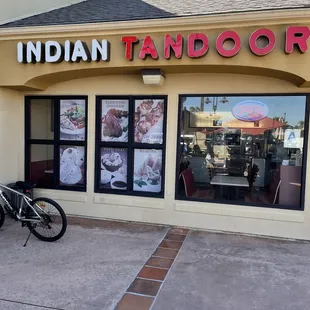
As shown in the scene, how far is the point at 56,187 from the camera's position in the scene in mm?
6035

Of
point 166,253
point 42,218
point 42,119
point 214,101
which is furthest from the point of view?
point 42,119

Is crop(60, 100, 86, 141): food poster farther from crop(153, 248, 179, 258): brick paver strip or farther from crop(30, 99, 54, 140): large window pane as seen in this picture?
crop(153, 248, 179, 258): brick paver strip

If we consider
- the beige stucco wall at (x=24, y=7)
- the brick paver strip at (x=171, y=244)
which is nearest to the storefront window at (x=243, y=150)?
the brick paver strip at (x=171, y=244)

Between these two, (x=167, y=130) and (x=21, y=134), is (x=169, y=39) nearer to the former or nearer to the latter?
(x=167, y=130)

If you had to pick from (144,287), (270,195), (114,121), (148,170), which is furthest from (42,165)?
(270,195)

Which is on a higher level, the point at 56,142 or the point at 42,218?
the point at 56,142

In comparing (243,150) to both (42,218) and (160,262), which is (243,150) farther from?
(42,218)

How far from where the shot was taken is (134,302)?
2947 mm

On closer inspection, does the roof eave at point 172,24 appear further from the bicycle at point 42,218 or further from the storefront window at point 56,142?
the bicycle at point 42,218

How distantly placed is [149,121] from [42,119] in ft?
7.65

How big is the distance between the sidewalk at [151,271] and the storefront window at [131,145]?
0.98 meters

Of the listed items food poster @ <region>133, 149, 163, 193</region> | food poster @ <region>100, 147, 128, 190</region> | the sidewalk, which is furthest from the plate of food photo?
the sidewalk

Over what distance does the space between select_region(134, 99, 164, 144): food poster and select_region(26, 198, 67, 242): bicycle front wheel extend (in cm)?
201

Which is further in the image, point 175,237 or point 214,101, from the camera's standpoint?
point 214,101
